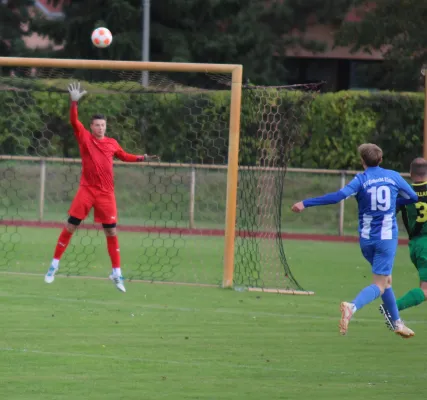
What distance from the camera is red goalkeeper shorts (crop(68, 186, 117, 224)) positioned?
12820 mm

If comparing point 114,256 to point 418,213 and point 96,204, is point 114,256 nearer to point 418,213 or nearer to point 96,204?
point 96,204

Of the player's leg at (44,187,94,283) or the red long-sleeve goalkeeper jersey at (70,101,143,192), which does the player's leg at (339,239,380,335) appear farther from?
the player's leg at (44,187,94,283)

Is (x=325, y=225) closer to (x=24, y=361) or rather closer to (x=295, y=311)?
(x=295, y=311)

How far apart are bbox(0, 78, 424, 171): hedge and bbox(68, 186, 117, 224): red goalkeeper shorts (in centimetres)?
723

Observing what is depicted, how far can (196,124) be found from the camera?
Answer: 2459 centimetres

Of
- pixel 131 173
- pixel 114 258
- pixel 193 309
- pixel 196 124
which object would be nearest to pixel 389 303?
pixel 193 309

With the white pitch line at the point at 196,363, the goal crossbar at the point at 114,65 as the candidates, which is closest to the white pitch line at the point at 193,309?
the white pitch line at the point at 196,363

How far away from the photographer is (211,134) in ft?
84.5

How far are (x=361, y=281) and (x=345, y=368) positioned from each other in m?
6.39

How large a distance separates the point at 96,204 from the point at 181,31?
2129 centimetres

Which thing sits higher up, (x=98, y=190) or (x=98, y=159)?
(x=98, y=159)

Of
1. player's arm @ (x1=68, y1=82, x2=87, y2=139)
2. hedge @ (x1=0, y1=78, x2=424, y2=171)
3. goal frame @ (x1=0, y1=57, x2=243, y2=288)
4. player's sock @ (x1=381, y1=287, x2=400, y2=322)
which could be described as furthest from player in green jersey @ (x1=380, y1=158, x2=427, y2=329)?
hedge @ (x1=0, y1=78, x2=424, y2=171)

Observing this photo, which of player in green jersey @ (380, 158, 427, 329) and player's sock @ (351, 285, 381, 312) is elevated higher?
player in green jersey @ (380, 158, 427, 329)

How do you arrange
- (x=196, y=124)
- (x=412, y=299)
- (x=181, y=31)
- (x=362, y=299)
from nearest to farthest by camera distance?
(x=362, y=299) → (x=412, y=299) → (x=196, y=124) → (x=181, y=31)
